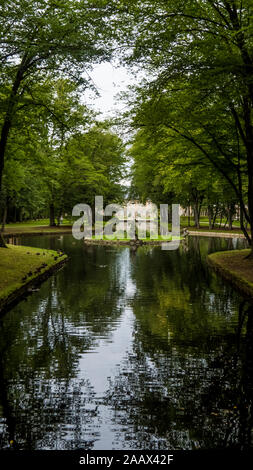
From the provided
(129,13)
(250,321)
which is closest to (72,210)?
(129,13)

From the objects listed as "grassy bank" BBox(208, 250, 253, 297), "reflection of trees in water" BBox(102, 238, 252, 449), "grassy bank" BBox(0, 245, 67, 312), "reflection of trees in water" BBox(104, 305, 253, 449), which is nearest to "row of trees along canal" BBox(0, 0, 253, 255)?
"grassy bank" BBox(208, 250, 253, 297)

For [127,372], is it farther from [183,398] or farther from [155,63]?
[155,63]

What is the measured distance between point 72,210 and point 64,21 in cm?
4843

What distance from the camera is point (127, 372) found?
7.21 m

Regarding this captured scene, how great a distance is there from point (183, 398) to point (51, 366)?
8.26 feet

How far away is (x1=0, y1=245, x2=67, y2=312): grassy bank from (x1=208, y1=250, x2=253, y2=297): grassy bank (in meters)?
7.45

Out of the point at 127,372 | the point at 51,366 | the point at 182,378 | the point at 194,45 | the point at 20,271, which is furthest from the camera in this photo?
the point at 20,271

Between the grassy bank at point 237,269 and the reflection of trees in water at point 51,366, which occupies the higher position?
the grassy bank at point 237,269

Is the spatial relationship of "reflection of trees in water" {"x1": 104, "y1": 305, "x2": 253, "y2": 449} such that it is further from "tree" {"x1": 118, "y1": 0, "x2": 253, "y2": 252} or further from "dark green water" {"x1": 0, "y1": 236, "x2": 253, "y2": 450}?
"tree" {"x1": 118, "y1": 0, "x2": 253, "y2": 252}

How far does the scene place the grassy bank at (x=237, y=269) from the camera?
14953 mm

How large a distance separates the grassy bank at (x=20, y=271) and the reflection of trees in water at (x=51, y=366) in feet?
1.80

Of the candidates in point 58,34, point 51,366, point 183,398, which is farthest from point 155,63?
point 183,398

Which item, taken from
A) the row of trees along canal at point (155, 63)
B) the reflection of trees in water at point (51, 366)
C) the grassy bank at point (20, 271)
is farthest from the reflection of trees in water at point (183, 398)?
the row of trees along canal at point (155, 63)

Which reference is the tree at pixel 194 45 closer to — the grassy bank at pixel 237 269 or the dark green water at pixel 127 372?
the grassy bank at pixel 237 269
